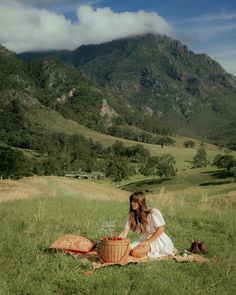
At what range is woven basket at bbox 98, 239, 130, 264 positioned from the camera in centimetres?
1108

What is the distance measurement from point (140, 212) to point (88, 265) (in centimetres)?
213

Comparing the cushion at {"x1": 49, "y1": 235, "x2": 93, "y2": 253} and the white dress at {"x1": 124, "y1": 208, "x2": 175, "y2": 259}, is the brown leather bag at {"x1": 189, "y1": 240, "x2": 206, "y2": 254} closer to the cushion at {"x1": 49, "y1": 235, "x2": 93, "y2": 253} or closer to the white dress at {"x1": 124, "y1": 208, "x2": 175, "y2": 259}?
the white dress at {"x1": 124, "y1": 208, "x2": 175, "y2": 259}

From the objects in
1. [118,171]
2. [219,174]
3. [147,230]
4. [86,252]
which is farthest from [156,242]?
[118,171]

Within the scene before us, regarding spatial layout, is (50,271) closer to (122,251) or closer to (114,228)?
(122,251)

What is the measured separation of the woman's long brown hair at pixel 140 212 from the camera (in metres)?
12.2

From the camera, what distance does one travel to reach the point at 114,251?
1107 cm

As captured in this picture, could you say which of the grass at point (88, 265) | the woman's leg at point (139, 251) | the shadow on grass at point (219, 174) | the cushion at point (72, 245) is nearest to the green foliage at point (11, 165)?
the shadow on grass at point (219, 174)

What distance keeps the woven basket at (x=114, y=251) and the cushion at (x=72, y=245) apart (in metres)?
0.78

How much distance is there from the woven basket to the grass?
0.88 ft

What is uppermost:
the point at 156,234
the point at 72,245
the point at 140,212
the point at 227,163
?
the point at 227,163

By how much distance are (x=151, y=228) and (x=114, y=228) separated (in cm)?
297

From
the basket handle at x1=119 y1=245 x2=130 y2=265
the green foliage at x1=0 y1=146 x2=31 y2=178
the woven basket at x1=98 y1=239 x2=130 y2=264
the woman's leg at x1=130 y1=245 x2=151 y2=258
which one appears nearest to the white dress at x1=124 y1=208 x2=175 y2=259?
the woman's leg at x1=130 y1=245 x2=151 y2=258

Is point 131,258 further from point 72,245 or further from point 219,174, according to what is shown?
point 219,174

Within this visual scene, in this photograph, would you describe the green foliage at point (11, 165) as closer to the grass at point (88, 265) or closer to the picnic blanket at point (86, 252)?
the grass at point (88, 265)
